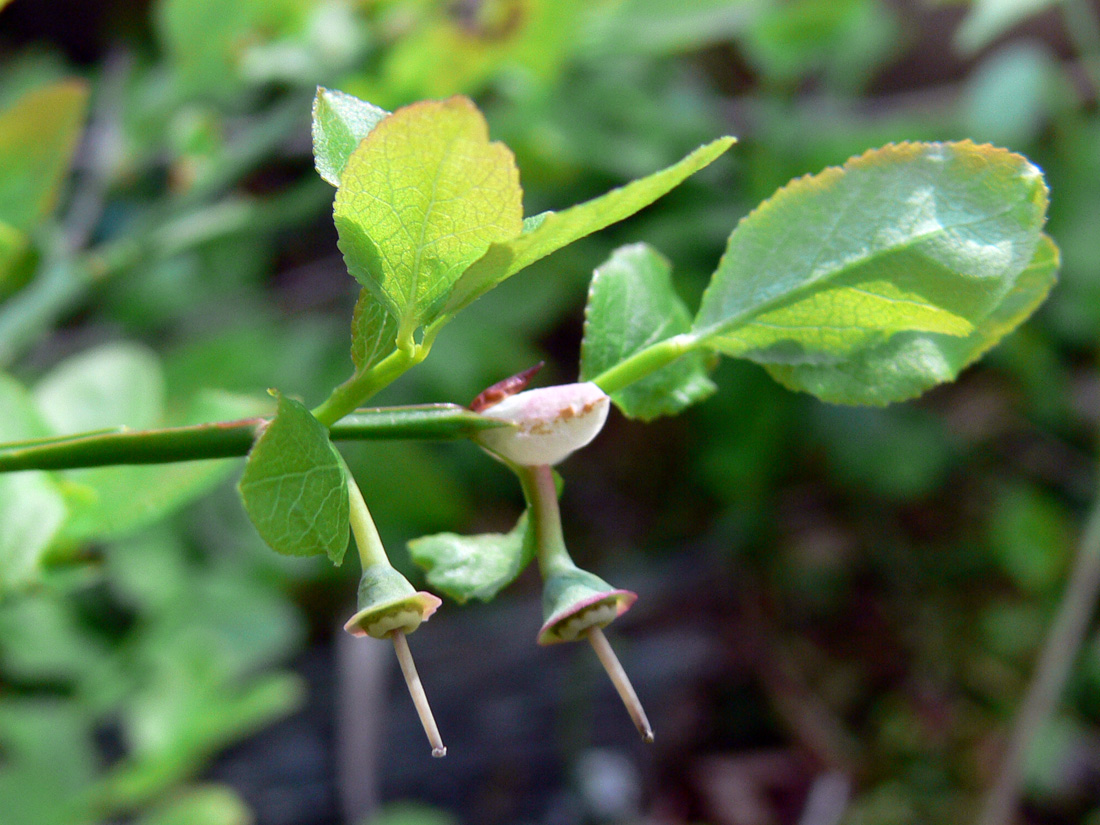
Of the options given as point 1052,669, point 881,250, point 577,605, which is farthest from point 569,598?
point 1052,669

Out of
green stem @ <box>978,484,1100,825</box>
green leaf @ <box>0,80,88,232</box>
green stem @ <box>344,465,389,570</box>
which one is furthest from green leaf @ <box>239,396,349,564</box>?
green stem @ <box>978,484,1100,825</box>

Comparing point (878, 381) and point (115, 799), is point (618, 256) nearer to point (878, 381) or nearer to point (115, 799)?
point (878, 381)

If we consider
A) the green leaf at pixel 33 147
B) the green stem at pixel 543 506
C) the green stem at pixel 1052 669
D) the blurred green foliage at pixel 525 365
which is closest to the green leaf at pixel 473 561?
the green stem at pixel 543 506

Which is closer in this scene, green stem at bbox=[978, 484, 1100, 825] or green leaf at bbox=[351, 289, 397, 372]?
green leaf at bbox=[351, 289, 397, 372]

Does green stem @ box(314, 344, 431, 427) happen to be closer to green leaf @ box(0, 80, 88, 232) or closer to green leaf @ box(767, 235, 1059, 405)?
green leaf @ box(767, 235, 1059, 405)

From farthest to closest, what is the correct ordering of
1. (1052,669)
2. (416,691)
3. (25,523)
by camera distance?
(1052,669) < (25,523) < (416,691)

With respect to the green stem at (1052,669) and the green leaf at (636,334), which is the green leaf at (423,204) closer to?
the green leaf at (636,334)

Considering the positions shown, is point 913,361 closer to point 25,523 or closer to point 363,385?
point 363,385
